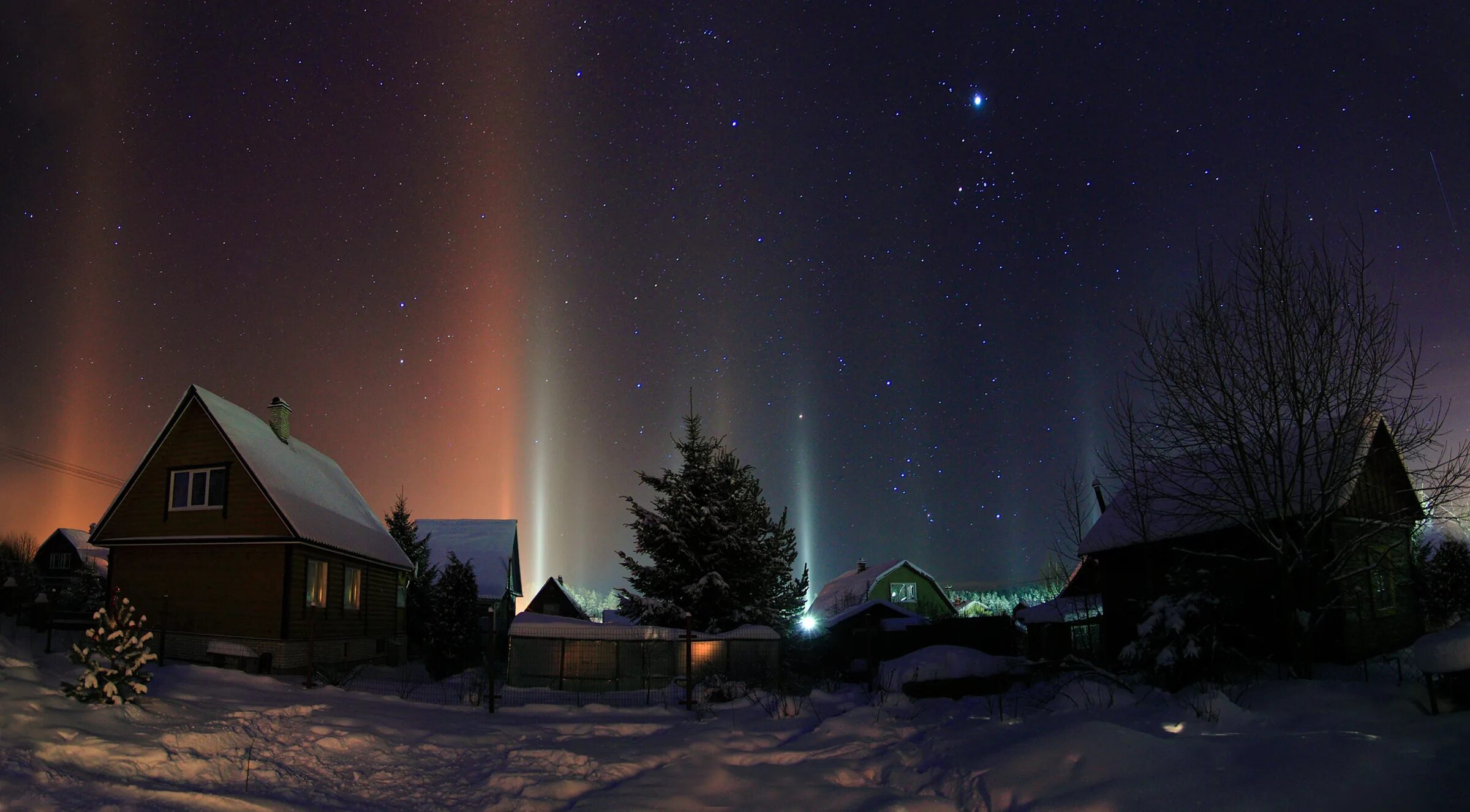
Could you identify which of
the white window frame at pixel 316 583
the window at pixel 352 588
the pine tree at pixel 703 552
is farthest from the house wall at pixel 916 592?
the white window frame at pixel 316 583

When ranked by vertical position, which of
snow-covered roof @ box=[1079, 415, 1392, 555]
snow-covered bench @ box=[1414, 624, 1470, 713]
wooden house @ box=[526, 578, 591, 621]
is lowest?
wooden house @ box=[526, 578, 591, 621]

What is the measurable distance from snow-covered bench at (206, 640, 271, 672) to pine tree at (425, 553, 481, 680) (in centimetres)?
1082

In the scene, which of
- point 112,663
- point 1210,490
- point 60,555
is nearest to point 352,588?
point 112,663

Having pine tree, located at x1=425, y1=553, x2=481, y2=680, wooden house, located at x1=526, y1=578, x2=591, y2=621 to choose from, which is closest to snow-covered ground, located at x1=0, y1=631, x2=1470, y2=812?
pine tree, located at x1=425, y1=553, x2=481, y2=680

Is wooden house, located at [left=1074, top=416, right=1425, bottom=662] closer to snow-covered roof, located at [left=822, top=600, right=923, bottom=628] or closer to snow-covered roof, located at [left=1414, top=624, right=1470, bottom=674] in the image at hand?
snow-covered roof, located at [left=1414, top=624, right=1470, bottom=674]

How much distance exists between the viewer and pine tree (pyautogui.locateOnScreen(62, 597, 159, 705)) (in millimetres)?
11680

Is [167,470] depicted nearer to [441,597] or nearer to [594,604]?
[441,597]

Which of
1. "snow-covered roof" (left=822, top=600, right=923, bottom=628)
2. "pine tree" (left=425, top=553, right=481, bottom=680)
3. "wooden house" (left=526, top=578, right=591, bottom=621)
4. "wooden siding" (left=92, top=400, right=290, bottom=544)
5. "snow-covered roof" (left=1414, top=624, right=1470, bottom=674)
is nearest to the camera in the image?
"snow-covered roof" (left=1414, top=624, right=1470, bottom=674)

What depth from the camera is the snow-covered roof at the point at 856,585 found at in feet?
180

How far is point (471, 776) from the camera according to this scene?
34.1 ft

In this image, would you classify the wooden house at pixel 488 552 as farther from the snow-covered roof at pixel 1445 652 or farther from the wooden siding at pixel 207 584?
the snow-covered roof at pixel 1445 652

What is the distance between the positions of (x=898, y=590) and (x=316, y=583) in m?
40.6

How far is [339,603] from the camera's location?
27.4 meters

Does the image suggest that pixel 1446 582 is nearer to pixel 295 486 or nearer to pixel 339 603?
pixel 339 603
